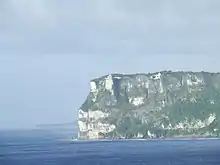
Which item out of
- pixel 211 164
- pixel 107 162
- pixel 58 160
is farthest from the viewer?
pixel 58 160

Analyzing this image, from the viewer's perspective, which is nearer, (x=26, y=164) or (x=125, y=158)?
(x=26, y=164)

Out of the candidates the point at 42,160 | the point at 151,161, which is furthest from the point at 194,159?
the point at 42,160

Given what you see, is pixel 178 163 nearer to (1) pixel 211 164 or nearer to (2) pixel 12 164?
(1) pixel 211 164

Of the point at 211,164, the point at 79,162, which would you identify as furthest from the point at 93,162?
the point at 211,164

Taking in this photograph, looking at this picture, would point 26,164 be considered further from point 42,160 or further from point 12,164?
point 42,160

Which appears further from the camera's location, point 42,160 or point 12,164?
point 42,160

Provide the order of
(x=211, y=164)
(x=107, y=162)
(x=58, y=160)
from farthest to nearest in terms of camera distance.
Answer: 1. (x=58, y=160)
2. (x=107, y=162)
3. (x=211, y=164)

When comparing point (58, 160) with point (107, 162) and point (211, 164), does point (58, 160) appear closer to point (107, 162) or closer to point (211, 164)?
point (107, 162)
